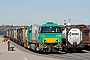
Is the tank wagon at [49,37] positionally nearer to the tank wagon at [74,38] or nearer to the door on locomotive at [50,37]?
the door on locomotive at [50,37]

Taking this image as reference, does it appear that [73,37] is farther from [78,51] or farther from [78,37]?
[78,51]

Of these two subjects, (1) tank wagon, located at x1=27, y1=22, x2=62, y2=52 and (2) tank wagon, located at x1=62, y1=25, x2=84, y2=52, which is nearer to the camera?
(1) tank wagon, located at x1=27, y1=22, x2=62, y2=52

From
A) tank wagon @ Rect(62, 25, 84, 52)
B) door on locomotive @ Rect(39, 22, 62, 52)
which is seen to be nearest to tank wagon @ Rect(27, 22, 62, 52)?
door on locomotive @ Rect(39, 22, 62, 52)

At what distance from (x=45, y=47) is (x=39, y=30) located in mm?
1933

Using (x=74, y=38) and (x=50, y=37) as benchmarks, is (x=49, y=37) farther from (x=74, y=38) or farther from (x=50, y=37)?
(x=74, y=38)

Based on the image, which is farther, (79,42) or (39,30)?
(79,42)

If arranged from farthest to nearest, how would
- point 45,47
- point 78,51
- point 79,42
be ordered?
1. point 78,51
2. point 79,42
3. point 45,47

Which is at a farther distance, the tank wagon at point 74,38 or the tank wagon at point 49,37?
the tank wagon at point 74,38

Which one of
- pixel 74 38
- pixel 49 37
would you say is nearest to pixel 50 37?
pixel 49 37

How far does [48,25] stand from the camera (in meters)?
29.0

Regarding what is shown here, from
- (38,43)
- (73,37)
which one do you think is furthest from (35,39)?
(73,37)

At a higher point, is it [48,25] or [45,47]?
[48,25]

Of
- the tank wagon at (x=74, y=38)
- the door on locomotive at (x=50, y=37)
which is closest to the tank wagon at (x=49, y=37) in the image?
the door on locomotive at (x=50, y=37)

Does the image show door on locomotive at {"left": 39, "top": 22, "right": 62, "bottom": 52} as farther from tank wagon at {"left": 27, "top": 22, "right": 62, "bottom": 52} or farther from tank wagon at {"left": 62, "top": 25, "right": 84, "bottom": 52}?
tank wagon at {"left": 62, "top": 25, "right": 84, "bottom": 52}
